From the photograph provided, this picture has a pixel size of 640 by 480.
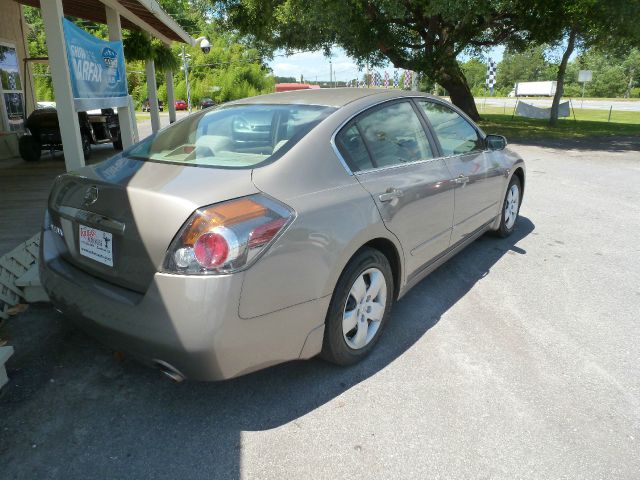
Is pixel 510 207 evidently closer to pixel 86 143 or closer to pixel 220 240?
pixel 220 240

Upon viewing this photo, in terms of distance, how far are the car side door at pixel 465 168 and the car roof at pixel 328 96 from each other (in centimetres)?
40

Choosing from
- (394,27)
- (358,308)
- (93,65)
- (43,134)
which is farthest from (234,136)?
(394,27)

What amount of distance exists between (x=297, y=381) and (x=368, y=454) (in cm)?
68

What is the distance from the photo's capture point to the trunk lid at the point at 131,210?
7.25ft

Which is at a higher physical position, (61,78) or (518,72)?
(518,72)

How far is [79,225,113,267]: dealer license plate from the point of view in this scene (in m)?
2.41

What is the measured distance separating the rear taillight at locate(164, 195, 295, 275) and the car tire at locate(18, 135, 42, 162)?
10.5 metres

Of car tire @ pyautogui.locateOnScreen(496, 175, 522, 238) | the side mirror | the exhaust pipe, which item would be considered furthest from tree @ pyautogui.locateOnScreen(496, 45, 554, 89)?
the exhaust pipe

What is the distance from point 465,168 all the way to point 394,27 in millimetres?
17526

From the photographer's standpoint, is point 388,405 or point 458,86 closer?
point 388,405

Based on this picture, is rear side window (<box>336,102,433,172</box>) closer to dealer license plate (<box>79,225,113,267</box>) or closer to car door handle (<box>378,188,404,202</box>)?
car door handle (<box>378,188,404,202</box>)

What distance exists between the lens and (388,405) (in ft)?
8.44

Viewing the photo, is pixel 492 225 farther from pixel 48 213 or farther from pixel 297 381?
pixel 48 213

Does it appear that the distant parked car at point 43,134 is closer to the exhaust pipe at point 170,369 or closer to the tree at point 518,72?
the exhaust pipe at point 170,369
